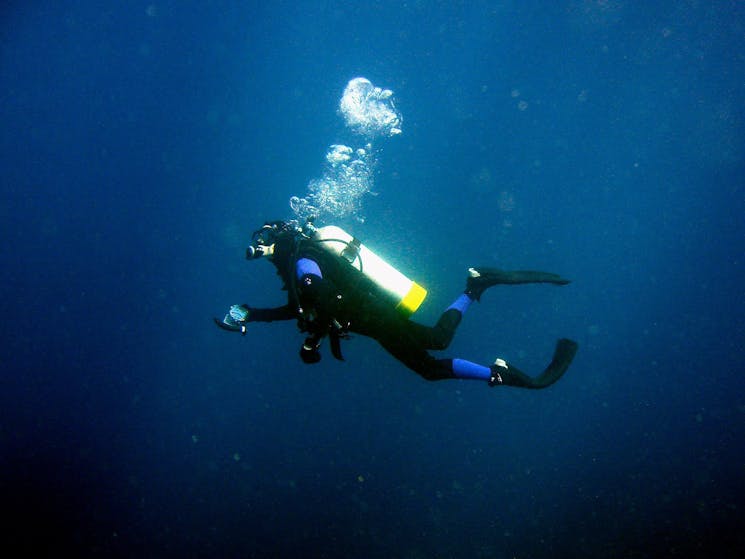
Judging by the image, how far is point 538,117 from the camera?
14.5 metres

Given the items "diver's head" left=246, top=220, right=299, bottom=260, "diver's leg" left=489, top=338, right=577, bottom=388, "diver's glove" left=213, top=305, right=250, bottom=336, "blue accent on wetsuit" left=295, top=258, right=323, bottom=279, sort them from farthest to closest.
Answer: "diver's glove" left=213, top=305, right=250, bottom=336 < "diver's leg" left=489, top=338, right=577, bottom=388 < "diver's head" left=246, top=220, right=299, bottom=260 < "blue accent on wetsuit" left=295, top=258, right=323, bottom=279

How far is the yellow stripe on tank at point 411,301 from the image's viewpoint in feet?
13.5

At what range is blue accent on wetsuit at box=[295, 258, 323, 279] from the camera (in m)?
3.61

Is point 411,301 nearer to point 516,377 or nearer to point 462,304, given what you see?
point 462,304

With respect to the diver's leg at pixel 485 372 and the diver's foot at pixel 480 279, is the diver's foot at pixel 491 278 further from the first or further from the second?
the diver's leg at pixel 485 372

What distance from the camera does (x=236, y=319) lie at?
4.50m

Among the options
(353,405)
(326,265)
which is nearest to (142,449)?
(353,405)

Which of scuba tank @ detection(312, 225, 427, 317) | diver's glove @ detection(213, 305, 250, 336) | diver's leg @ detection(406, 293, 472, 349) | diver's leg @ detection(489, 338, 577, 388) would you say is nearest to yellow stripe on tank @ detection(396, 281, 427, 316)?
A: scuba tank @ detection(312, 225, 427, 317)

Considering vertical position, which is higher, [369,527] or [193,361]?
[193,361]

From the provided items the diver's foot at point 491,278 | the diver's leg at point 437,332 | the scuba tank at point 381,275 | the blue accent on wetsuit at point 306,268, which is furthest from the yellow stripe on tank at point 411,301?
the blue accent on wetsuit at point 306,268

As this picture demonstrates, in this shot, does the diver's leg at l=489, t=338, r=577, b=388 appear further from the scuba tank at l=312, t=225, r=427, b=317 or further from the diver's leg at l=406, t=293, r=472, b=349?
the scuba tank at l=312, t=225, r=427, b=317

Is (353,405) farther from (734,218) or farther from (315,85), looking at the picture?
(734,218)

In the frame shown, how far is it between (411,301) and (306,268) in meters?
1.15

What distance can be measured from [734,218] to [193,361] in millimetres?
24542
